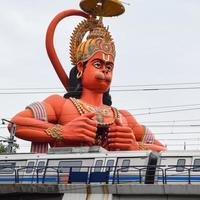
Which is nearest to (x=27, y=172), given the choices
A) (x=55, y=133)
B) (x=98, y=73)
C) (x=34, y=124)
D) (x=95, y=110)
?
(x=55, y=133)

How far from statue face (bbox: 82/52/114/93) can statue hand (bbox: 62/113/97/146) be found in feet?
9.54

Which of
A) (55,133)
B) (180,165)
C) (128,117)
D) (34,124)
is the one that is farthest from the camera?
(128,117)

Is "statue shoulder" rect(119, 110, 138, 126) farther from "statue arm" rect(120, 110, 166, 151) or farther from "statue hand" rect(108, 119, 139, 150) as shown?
"statue hand" rect(108, 119, 139, 150)

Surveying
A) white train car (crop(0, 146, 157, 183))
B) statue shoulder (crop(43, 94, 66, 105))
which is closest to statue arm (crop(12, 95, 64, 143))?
statue shoulder (crop(43, 94, 66, 105))

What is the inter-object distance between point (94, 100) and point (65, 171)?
321 inches

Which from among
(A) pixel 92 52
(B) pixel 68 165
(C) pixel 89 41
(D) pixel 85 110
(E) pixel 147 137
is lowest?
(B) pixel 68 165

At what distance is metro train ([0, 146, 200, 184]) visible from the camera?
22.3 metres

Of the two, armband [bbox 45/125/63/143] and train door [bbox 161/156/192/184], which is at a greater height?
armband [bbox 45/125/63/143]

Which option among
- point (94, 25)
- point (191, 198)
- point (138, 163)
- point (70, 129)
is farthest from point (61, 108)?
point (191, 198)

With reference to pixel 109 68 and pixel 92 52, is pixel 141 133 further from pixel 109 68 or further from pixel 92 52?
pixel 92 52

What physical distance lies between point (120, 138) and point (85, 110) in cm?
267

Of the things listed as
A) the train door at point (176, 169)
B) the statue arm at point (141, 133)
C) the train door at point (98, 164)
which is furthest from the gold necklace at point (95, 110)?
the train door at point (176, 169)

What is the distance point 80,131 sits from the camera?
28750 mm

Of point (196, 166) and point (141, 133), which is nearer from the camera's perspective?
point (196, 166)
